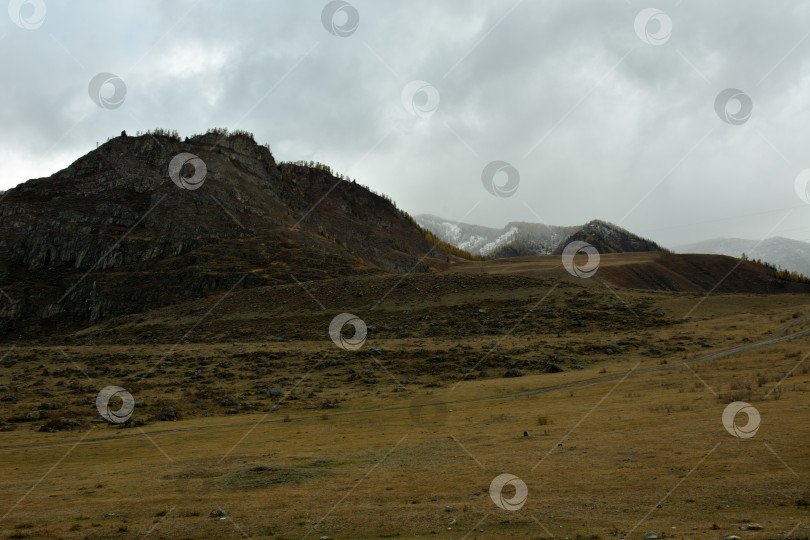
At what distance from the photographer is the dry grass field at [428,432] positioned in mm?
10312

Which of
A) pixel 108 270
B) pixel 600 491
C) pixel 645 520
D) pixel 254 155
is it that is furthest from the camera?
pixel 254 155

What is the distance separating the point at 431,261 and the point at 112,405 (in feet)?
405

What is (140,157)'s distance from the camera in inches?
4193

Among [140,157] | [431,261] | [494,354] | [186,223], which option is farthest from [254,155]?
[494,354]

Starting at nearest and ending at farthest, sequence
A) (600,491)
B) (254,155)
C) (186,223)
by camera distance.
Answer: (600,491) < (186,223) < (254,155)

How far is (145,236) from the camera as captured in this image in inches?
3546

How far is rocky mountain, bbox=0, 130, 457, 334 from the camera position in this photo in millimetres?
78000

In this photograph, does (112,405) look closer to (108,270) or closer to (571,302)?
(571,302)

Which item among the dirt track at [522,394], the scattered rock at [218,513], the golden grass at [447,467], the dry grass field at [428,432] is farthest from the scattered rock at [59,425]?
the scattered rock at [218,513]

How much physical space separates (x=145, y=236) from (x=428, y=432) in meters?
84.1

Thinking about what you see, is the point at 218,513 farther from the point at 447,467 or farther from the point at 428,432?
the point at 428,432

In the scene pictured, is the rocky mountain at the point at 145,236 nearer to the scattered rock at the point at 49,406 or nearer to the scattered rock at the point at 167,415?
the scattered rock at the point at 49,406

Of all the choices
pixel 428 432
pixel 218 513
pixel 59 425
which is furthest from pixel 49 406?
pixel 218 513

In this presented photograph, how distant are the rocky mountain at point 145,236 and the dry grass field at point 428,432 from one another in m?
25.3
